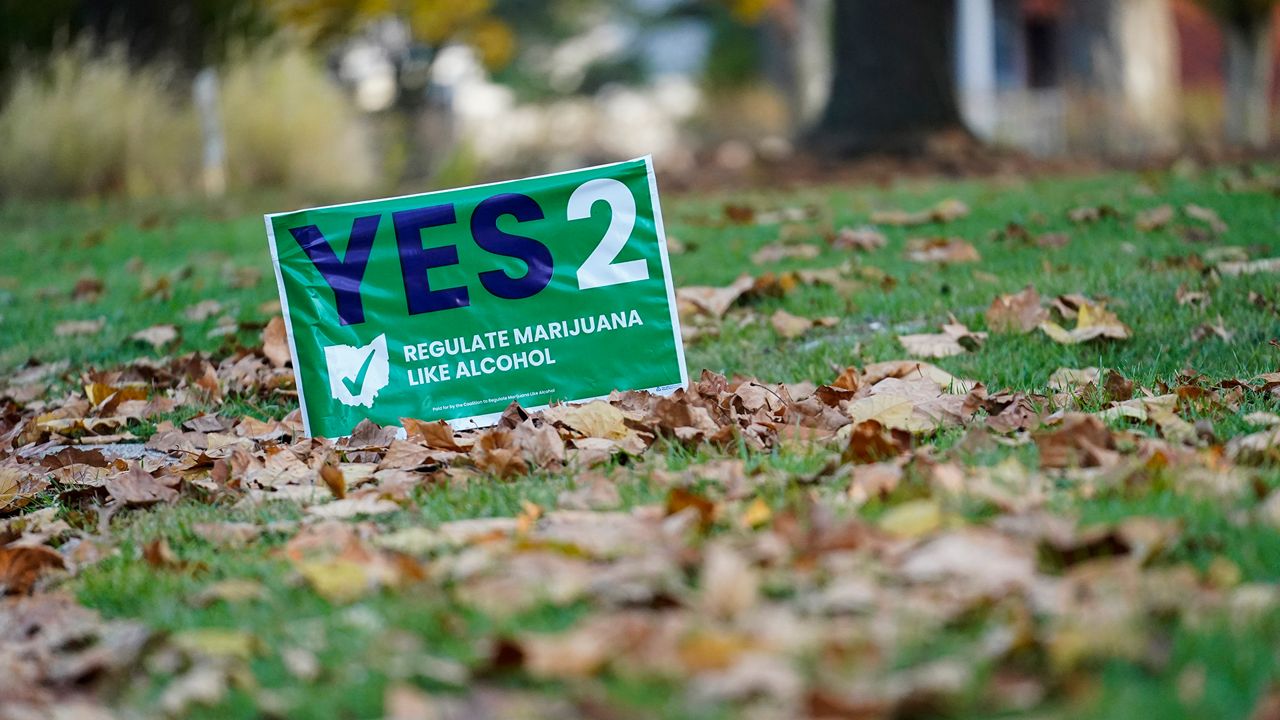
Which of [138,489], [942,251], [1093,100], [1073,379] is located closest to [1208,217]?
[942,251]

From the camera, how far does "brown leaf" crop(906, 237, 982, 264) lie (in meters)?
6.04

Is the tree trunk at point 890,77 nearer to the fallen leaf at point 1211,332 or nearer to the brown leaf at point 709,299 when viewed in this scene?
the brown leaf at point 709,299

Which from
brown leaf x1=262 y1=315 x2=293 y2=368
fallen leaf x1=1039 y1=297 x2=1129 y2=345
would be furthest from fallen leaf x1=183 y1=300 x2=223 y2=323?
fallen leaf x1=1039 y1=297 x2=1129 y2=345

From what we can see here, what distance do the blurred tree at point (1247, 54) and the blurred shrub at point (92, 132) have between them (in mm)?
13286

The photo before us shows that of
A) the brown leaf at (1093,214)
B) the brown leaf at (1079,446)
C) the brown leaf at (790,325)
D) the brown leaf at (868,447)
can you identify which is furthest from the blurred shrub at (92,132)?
the brown leaf at (1079,446)

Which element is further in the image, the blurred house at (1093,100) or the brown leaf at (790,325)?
the blurred house at (1093,100)

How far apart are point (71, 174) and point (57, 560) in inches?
438

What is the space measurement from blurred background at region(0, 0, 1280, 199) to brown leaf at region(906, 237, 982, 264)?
4.35m

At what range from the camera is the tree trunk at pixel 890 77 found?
38.7 feet

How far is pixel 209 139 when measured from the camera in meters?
14.3

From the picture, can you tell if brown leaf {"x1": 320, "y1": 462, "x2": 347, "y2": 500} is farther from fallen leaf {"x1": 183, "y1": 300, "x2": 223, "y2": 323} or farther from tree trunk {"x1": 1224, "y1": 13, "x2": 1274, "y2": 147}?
tree trunk {"x1": 1224, "y1": 13, "x2": 1274, "y2": 147}

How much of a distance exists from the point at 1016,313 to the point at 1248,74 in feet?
54.2

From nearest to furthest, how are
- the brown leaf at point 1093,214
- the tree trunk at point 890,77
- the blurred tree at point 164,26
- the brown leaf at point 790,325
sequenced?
the brown leaf at point 790,325, the brown leaf at point 1093,214, the tree trunk at point 890,77, the blurred tree at point 164,26

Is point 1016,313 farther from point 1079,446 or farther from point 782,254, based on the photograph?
point 782,254
